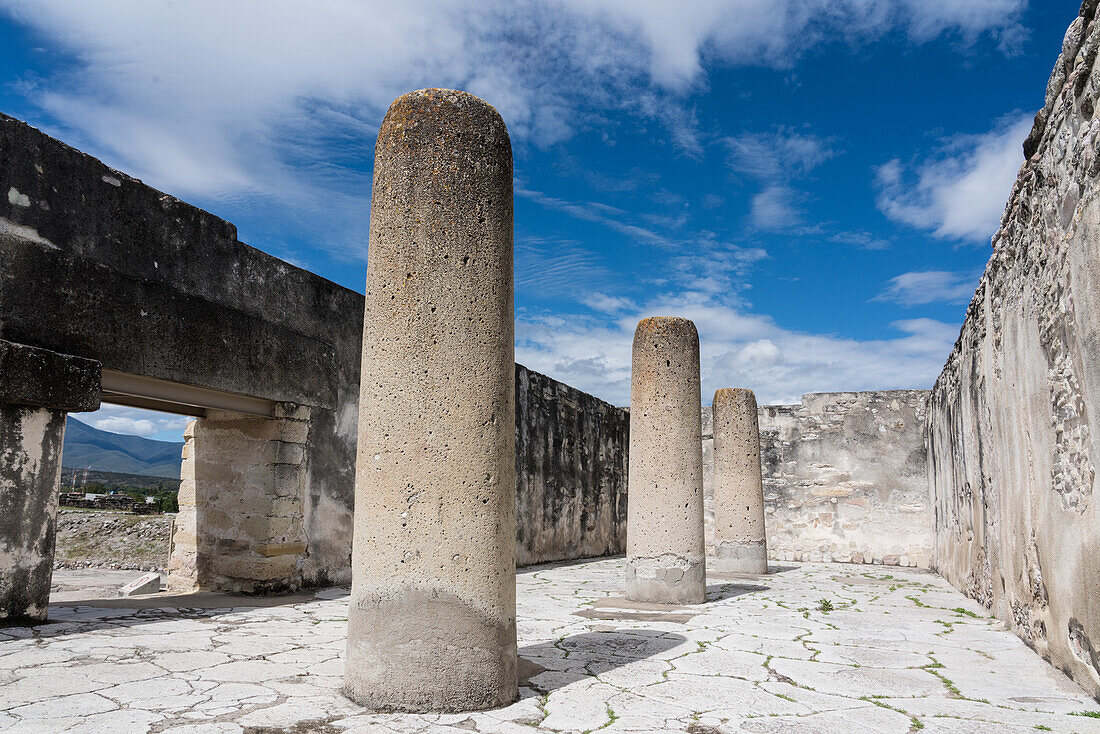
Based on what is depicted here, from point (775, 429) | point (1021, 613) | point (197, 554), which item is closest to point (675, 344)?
Answer: point (1021, 613)

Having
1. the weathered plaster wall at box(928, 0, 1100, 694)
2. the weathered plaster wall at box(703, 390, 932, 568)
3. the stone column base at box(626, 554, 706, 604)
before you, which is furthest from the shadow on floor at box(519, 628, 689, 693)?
the weathered plaster wall at box(703, 390, 932, 568)

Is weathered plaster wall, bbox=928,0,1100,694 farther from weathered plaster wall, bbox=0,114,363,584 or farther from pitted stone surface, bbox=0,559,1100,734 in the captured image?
weathered plaster wall, bbox=0,114,363,584

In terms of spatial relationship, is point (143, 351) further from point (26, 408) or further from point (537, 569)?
point (537, 569)

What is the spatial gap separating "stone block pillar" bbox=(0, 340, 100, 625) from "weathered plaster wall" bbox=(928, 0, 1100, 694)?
241 inches

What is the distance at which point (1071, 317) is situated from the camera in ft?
12.3

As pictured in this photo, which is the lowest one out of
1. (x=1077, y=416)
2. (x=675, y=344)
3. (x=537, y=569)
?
(x=537, y=569)

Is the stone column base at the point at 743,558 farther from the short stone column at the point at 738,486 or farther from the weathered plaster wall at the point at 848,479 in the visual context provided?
the weathered plaster wall at the point at 848,479

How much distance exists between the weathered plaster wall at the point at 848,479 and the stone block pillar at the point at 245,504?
923 cm

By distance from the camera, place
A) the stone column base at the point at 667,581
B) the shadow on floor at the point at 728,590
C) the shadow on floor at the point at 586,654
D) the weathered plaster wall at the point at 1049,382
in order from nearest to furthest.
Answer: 1. the weathered plaster wall at the point at 1049,382
2. the shadow on floor at the point at 586,654
3. the stone column base at the point at 667,581
4. the shadow on floor at the point at 728,590

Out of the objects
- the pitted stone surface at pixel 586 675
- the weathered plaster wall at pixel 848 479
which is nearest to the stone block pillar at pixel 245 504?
the pitted stone surface at pixel 586 675

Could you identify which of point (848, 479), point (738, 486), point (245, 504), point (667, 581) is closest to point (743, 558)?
point (738, 486)

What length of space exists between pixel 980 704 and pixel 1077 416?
1.51 metres

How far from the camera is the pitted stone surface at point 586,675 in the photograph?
3.06 metres

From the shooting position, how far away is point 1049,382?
14.0 feet
